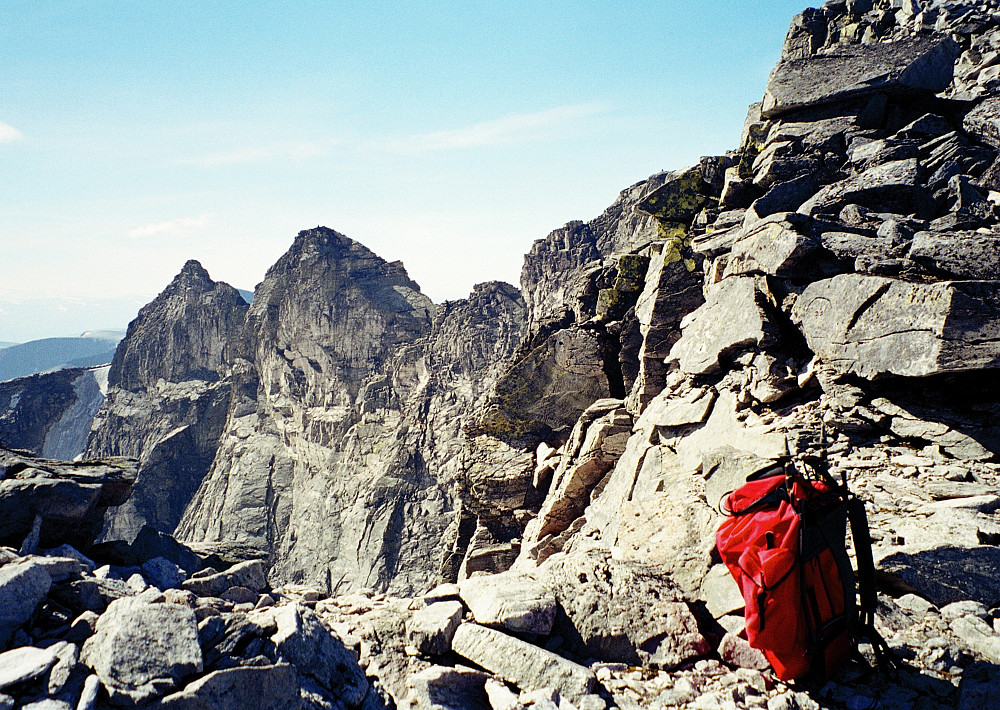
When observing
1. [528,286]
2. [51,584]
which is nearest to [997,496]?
[51,584]

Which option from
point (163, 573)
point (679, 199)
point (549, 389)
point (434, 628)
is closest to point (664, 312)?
point (679, 199)

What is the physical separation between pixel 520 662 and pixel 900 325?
690cm

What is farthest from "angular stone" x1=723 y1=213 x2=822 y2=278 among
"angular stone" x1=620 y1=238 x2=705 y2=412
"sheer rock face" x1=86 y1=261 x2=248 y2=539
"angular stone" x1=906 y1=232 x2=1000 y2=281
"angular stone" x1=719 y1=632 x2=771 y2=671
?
"sheer rock face" x1=86 y1=261 x2=248 y2=539

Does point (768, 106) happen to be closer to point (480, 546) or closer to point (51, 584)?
point (480, 546)

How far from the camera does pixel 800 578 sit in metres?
4.86

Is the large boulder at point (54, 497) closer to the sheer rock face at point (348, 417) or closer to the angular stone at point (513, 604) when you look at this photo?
the angular stone at point (513, 604)

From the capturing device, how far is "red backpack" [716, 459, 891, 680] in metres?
4.89

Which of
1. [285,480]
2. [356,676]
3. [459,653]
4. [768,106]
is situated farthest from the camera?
[285,480]

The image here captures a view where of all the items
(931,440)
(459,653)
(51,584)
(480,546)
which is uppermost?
(931,440)

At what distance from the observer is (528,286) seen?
75.9 meters

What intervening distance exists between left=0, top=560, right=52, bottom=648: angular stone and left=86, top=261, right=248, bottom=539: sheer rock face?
96178 millimetres

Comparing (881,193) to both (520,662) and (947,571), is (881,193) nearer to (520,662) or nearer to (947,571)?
(947,571)

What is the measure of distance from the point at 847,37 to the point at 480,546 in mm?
21587

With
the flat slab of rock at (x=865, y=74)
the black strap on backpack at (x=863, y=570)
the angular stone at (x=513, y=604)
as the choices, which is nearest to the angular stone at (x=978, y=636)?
the black strap on backpack at (x=863, y=570)
